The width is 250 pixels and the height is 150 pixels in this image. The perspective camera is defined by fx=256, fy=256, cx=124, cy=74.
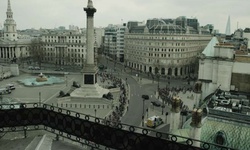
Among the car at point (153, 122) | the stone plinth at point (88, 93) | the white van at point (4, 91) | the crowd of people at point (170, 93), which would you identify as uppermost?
the stone plinth at point (88, 93)

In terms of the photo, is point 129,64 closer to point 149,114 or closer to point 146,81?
point 146,81

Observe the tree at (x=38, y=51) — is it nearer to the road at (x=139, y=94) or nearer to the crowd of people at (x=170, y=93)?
the road at (x=139, y=94)

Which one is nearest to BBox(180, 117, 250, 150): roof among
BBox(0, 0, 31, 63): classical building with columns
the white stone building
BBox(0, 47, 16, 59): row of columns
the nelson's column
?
the white stone building

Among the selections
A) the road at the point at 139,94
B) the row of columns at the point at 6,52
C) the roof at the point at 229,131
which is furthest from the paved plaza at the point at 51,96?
the row of columns at the point at 6,52

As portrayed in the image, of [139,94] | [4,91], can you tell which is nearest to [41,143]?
[139,94]

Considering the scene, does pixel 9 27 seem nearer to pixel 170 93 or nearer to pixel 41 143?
pixel 170 93

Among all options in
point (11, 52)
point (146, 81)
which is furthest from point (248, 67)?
point (11, 52)
